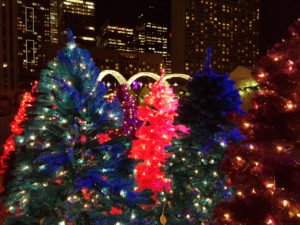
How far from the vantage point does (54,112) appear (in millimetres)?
4488

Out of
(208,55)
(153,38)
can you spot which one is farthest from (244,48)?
(208,55)

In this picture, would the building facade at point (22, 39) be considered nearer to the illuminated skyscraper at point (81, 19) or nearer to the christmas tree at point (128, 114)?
the illuminated skyscraper at point (81, 19)

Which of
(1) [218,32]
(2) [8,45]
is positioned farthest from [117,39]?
(2) [8,45]

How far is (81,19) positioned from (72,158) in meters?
108

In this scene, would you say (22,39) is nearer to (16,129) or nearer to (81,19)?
(81,19)

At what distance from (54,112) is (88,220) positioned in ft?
4.64

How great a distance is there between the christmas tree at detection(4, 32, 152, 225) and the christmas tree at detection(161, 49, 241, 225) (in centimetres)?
245

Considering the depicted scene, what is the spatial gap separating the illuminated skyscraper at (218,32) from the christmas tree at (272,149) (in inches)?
3274

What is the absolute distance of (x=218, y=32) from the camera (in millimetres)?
97188

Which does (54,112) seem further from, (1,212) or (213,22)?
(213,22)

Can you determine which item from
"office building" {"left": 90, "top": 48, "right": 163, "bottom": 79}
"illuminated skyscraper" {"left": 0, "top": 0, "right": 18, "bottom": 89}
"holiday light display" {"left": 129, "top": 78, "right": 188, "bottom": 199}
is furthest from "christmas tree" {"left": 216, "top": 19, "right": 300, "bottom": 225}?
"illuminated skyscraper" {"left": 0, "top": 0, "right": 18, "bottom": 89}

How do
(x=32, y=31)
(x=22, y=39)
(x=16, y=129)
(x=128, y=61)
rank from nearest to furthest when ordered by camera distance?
(x=16, y=129)
(x=128, y=61)
(x=22, y=39)
(x=32, y=31)

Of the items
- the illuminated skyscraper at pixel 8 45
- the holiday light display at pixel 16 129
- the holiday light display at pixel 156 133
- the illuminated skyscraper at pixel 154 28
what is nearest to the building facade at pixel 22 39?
the illuminated skyscraper at pixel 8 45

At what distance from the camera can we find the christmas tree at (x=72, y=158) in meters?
4.42
